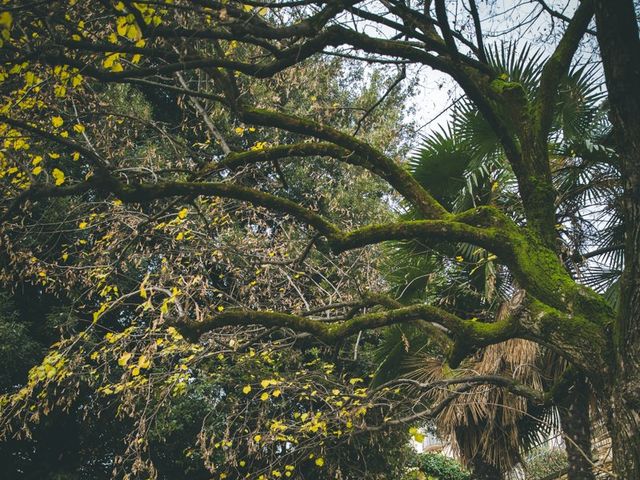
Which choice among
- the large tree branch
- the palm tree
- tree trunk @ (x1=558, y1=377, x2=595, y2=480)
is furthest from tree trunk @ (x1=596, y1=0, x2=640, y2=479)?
tree trunk @ (x1=558, y1=377, x2=595, y2=480)

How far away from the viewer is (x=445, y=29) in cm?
441

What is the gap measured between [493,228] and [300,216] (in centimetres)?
135

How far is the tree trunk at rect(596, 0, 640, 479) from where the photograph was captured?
3498 millimetres

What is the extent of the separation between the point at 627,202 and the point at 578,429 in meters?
3.22

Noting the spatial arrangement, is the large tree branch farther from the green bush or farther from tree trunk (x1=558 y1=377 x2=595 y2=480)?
the green bush

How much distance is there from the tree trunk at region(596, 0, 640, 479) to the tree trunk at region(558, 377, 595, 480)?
2490mm

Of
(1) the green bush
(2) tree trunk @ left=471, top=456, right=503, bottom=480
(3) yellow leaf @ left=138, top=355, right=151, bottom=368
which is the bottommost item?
(3) yellow leaf @ left=138, top=355, right=151, bottom=368

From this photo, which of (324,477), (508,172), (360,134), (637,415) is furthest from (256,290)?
(360,134)

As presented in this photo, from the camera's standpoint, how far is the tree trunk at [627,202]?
3498 mm

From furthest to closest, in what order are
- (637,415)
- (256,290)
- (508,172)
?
1. (256,290)
2. (508,172)
3. (637,415)

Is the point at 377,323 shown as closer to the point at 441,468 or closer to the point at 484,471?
the point at 484,471

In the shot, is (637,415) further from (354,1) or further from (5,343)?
(5,343)

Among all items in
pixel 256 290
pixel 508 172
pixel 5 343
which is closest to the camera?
pixel 508 172

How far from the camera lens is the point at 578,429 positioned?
5992mm
